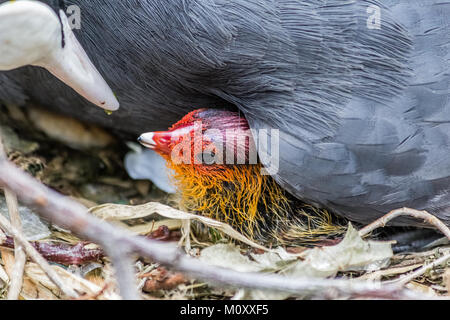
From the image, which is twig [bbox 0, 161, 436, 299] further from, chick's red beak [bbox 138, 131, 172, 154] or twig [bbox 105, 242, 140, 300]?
chick's red beak [bbox 138, 131, 172, 154]

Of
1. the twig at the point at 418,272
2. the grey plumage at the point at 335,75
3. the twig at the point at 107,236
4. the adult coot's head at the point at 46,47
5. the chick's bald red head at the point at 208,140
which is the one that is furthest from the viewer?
the chick's bald red head at the point at 208,140

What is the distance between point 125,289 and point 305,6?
1022 millimetres

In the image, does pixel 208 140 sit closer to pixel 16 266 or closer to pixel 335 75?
pixel 335 75

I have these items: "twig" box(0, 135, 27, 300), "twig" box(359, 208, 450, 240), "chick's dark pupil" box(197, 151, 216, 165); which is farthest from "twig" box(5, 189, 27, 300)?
"twig" box(359, 208, 450, 240)

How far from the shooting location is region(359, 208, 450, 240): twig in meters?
1.70

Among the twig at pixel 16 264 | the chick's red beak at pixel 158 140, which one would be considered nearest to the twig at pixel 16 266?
the twig at pixel 16 264

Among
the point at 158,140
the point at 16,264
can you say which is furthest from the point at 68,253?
the point at 158,140

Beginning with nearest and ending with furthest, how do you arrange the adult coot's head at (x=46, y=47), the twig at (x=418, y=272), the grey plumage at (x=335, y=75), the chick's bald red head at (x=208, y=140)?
1. the adult coot's head at (x=46, y=47)
2. the twig at (x=418, y=272)
3. the grey plumage at (x=335, y=75)
4. the chick's bald red head at (x=208, y=140)

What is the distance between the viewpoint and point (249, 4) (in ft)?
5.60

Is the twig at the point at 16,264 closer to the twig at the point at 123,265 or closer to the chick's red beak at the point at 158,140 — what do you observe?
the chick's red beak at the point at 158,140

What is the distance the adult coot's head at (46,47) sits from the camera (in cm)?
144

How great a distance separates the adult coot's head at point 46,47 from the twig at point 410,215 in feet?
2.67

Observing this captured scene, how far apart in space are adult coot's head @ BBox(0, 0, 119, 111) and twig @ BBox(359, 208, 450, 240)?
2.67 ft
